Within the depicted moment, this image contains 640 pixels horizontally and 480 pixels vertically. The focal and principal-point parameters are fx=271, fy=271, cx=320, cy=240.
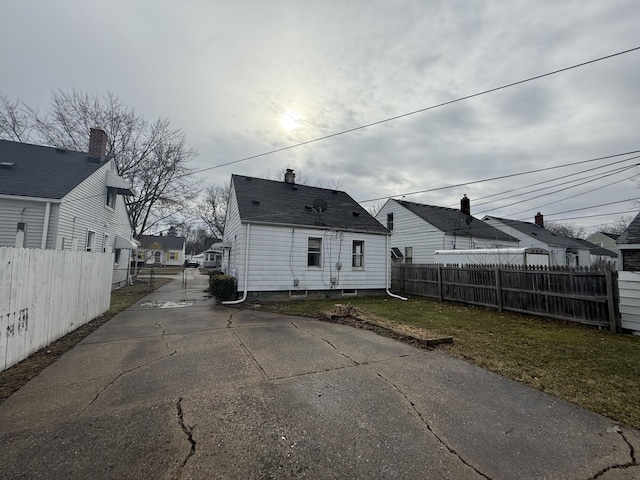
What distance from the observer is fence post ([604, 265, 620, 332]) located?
6.77 metres

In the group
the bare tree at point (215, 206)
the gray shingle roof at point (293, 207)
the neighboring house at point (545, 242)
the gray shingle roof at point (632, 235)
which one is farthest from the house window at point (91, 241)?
the neighboring house at point (545, 242)

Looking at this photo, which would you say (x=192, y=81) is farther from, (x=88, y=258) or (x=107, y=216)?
(x=107, y=216)

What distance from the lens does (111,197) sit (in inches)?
565

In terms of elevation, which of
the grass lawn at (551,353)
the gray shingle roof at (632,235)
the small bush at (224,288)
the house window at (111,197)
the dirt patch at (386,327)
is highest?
the house window at (111,197)

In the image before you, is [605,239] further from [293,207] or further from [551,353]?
[551,353]

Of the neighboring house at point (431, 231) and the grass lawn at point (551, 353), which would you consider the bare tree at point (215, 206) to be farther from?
the grass lawn at point (551, 353)

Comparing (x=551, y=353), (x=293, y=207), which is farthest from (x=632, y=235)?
(x=293, y=207)

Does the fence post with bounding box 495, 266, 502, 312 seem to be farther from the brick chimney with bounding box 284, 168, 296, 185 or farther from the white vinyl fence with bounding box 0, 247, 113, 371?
the white vinyl fence with bounding box 0, 247, 113, 371

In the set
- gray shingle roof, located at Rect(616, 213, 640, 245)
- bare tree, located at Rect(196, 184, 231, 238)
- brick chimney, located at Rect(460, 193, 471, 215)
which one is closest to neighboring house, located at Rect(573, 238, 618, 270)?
brick chimney, located at Rect(460, 193, 471, 215)

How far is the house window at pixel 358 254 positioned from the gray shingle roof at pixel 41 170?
11.5m

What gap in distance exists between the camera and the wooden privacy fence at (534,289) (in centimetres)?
714

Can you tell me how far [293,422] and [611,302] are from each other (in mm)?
8700

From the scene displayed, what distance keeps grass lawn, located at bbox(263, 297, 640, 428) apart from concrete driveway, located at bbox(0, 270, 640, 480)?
46 cm

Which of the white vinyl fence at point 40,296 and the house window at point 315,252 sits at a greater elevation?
the house window at point 315,252
